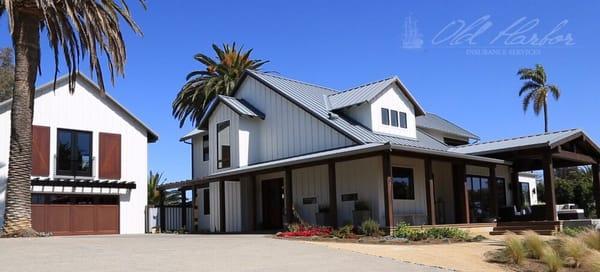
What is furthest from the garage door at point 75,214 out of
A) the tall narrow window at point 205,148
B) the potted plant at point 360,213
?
the potted plant at point 360,213

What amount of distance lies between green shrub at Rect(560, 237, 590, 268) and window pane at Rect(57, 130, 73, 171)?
24108mm

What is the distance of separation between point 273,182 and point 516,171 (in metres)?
12.1

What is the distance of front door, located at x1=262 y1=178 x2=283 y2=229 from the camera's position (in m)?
27.4

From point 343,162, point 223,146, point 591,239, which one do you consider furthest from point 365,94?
point 591,239

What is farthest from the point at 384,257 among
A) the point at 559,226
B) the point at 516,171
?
the point at 516,171

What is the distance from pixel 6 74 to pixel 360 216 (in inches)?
1304

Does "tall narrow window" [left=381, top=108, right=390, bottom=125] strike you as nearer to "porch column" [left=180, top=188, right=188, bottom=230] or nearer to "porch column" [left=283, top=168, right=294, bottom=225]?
"porch column" [left=283, top=168, right=294, bottom=225]

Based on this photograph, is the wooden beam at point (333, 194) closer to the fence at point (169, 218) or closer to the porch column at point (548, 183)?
the porch column at point (548, 183)

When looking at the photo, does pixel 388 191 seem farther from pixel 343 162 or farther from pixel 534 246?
pixel 534 246

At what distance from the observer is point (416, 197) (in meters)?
24.5

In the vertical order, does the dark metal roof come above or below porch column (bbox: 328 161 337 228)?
above

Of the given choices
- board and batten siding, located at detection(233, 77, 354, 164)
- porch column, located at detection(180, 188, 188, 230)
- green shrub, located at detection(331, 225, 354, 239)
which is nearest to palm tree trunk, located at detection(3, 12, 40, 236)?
board and batten siding, located at detection(233, 77, 354, 164)

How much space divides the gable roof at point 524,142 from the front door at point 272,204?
8.61m

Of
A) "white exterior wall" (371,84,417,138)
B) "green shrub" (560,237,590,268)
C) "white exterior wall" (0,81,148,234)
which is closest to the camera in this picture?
"green shrub" (560,237,590,268)
